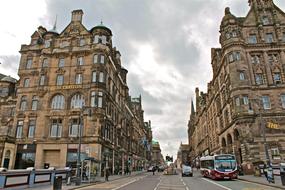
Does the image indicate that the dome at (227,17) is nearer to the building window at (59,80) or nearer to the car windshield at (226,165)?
the car windshield at (226,165)

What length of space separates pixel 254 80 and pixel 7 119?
157 feet

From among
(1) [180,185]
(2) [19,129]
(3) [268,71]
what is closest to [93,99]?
(2) [19,129]

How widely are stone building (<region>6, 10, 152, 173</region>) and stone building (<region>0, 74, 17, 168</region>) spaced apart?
1.05m

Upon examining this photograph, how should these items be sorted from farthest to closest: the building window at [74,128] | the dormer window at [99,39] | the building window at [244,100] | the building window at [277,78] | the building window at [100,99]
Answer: the dormer window at [99,39] → the building window at [277,78] → the building window at [244,100] → the building window at [100,99] → the building window at [74,128]

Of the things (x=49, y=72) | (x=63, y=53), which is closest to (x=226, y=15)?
(x=63, y=53)

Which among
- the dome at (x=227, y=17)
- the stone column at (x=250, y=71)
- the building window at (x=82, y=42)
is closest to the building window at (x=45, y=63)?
the building window at (x=82, y=42)

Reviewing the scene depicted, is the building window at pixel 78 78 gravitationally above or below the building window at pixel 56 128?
above

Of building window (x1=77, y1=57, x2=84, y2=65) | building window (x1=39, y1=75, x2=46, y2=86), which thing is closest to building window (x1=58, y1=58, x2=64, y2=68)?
building window (x1=77, y1=57, x2=84, y2=65)

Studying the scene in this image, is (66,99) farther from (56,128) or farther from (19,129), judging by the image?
(19,129)

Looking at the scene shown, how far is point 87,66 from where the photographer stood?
41.8m

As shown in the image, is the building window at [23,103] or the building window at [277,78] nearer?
the building window at [277,78]

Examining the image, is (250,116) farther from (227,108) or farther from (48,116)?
(48,116)

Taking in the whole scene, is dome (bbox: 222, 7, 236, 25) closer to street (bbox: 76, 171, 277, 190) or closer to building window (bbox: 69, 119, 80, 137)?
street (bbox: 76, 171, 277, 190)

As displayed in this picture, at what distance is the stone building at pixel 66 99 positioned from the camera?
3791 centimetres
